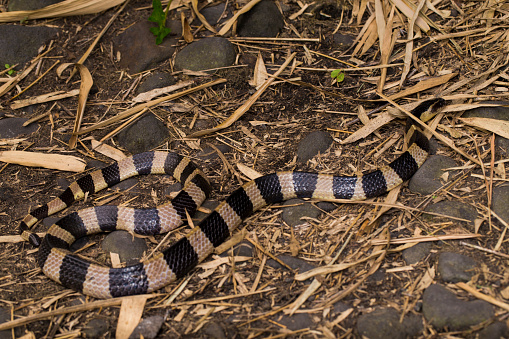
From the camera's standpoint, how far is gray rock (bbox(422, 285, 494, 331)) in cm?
372

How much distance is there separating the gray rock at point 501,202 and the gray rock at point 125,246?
153 inches

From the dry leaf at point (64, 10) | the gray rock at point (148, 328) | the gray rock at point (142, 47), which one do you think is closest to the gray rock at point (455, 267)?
the gray rock at point (148, 328)

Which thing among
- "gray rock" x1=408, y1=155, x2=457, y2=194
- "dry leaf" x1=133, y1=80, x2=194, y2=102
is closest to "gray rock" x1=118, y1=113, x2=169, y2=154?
"dry leaf" x1=133, y1=80, x2=194, y2=102

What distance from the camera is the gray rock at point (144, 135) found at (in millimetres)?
6352

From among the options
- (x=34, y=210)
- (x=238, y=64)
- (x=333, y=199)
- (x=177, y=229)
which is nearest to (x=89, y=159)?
(x=34, y=210)

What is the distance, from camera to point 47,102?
695cm

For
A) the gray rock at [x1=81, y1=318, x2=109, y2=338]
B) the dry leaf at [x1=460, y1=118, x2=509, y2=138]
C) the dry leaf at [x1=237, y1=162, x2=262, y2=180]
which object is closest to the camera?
the gray rock at [x1=81, y1=318, x2=109, y2=338]

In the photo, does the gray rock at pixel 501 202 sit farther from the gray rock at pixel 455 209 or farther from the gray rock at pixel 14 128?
the gray rock at pixel 14 128

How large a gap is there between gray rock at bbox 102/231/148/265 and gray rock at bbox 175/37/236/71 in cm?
305

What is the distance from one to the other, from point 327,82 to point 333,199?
221 cm

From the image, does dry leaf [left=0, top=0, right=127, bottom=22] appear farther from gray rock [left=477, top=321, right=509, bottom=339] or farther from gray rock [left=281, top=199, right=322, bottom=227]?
gray rock [left=477, top=321, right=509, bottom=339]

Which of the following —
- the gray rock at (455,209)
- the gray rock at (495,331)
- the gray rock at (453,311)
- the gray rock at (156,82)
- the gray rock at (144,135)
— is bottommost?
the gray rock at (495,331)

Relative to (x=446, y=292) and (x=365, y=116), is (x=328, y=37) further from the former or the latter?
(x=446, y=292)

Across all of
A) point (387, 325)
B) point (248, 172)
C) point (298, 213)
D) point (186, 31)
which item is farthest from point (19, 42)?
point (387, 325)
